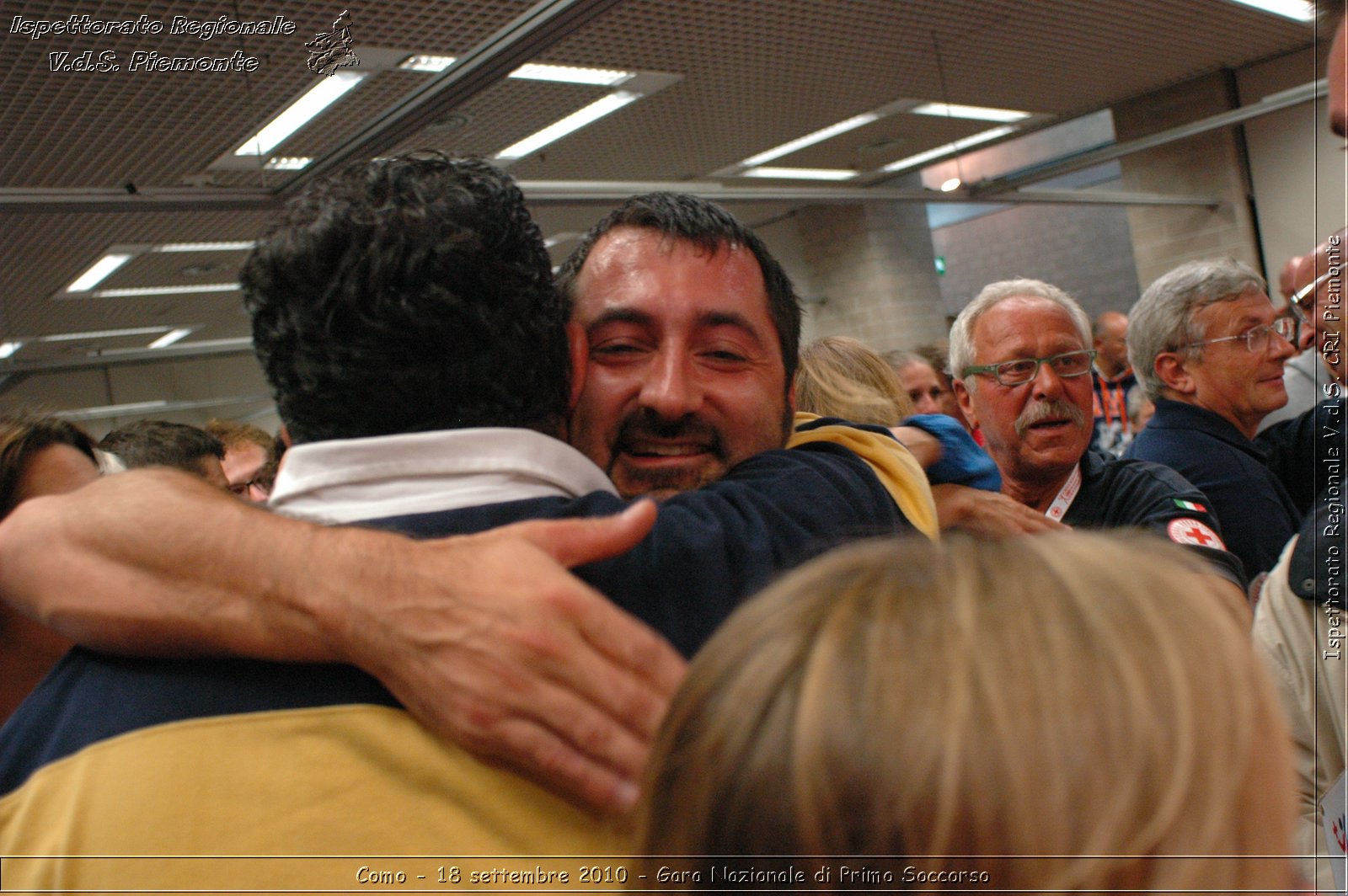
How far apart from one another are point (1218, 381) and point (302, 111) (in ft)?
15.7

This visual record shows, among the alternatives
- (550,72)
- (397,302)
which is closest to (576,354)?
(397,302)

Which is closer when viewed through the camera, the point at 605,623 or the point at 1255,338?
the point at 605,623

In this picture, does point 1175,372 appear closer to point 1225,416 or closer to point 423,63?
point 1225,416

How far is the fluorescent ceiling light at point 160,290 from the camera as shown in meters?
8.45

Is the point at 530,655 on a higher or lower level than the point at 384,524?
lower

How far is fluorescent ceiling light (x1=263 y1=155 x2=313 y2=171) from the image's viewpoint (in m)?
6.05

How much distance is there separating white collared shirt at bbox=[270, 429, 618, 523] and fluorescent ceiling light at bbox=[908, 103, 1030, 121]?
705 centimetres

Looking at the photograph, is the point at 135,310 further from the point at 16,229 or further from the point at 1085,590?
the point at 1085,590

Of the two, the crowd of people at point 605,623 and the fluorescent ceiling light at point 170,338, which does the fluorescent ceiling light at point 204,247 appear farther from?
the crowd of people at point 605,623

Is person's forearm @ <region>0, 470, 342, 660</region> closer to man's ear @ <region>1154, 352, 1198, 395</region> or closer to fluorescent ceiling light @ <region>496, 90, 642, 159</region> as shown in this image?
man's ear @ <region>1154, 352, 1198, 395</region>

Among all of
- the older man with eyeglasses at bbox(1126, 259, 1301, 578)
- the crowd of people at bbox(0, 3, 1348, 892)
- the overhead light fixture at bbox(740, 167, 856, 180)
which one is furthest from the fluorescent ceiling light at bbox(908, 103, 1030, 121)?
the crowd of people at bbox(0, 3, 1348, 892)

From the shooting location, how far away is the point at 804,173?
28.2 ft

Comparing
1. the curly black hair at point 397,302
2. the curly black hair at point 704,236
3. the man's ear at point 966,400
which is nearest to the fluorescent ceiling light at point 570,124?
the man's ear at point 966,400

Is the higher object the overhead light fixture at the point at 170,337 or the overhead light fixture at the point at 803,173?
the overhead light fixture at the point at 803,173
